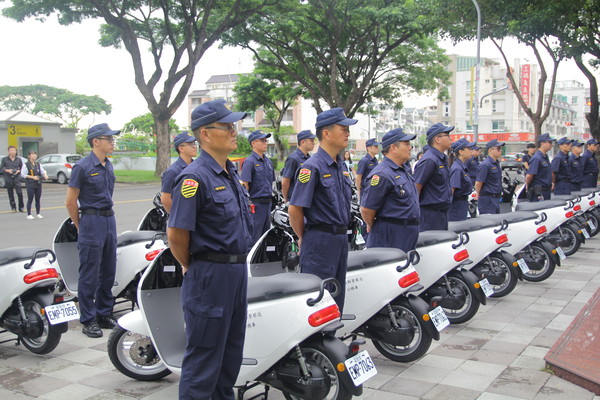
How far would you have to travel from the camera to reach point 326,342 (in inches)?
142

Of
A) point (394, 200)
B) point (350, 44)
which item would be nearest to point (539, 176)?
point (394, 200)

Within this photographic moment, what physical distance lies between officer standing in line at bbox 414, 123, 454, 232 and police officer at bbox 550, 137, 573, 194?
5.52 metres

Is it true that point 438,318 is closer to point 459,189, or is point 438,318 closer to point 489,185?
point 459,189

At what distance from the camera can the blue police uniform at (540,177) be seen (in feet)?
34.1

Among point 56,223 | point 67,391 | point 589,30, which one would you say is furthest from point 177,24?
point 67,391

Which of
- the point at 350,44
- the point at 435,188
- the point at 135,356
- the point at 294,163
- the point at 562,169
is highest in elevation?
the point at 350,44

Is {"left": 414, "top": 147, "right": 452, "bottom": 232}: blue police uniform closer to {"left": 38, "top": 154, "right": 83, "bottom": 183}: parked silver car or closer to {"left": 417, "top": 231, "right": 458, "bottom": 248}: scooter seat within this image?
{"left": 417, "top": 231, "right": 458, "bottom": 248}: scooter seat

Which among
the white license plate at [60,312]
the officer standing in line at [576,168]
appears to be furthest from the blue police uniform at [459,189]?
the officer standing in line at [576,168]

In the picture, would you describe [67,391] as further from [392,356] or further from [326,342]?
[392,356]

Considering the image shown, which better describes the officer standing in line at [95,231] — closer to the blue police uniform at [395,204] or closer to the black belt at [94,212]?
the black belt at [94,212]

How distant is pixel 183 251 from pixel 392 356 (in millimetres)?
2322

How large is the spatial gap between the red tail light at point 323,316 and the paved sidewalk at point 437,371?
2.64 ft

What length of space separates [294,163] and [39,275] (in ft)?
14.2

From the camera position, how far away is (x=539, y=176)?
10.5 metres
